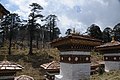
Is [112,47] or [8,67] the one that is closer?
[8,67]

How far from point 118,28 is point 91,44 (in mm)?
40791

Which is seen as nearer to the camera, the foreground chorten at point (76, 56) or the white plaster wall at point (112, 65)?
the foreground chorten at point (76, 56)

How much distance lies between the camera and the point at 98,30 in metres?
50.2

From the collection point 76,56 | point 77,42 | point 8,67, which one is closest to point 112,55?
point 76,56

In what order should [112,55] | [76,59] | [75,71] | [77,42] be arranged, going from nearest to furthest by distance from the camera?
[77,42], [75,71], [76,59], [112,55]

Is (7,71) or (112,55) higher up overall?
(112,55)

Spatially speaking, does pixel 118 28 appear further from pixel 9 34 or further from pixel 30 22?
pixel 9 34

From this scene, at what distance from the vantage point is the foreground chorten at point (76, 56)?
1123 centimetres

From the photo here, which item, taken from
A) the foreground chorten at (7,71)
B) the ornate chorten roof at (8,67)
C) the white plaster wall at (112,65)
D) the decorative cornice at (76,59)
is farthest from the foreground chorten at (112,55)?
the foreground chorten at (7,71)

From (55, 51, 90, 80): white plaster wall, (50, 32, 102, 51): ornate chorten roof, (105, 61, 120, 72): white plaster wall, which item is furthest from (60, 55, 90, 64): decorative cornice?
(105, 61, 120, 72): white plaster wall

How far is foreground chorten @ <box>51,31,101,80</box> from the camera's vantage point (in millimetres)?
11234

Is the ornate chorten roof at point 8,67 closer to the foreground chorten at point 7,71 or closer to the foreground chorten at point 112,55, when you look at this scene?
the foreground chorten at point 7,71

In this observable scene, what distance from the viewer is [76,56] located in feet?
37.9

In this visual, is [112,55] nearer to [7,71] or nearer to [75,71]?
[75,71]
